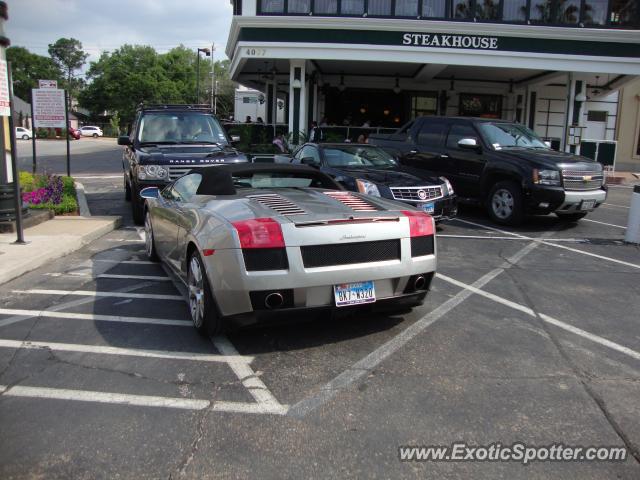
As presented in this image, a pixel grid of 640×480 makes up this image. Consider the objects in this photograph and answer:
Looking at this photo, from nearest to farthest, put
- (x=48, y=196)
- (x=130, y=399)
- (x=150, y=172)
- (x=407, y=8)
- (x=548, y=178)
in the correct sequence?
(x=130, y=399) → (x=150, y=172) → (x=548, y=178) → (x=48, y=196) → (x=407, y=8)

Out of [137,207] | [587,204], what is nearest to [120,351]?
[137,207]

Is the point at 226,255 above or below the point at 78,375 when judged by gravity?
above

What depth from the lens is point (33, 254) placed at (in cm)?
730

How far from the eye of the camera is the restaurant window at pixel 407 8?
19.0 m

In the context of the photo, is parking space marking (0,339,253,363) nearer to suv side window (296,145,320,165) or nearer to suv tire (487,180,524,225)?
suv side window (296,145,320,165)

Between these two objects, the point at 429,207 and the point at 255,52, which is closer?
the point at 429,207

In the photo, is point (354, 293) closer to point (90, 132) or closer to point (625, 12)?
point (625, 12)

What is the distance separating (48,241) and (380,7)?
14633 millimetres

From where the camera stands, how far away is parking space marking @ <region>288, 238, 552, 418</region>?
359 cm

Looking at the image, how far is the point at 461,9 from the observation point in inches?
754

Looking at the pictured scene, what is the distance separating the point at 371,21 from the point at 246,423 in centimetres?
1665

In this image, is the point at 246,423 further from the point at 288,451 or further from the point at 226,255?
the point at 226,255

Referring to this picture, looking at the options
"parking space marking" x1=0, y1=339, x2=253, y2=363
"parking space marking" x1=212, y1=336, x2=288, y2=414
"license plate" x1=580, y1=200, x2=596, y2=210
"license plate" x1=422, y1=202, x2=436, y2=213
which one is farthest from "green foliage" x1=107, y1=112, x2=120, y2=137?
"parking space marking" x1=212, y1=336, x2=288, y2=414

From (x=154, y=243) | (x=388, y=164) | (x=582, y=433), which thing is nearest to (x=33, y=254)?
(x=154, y=243)
